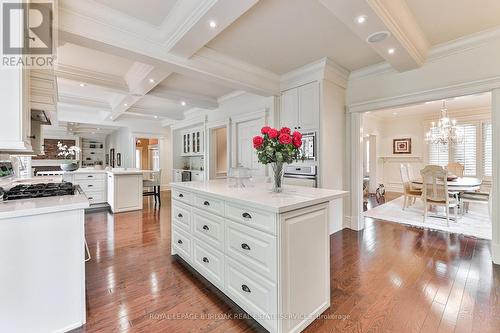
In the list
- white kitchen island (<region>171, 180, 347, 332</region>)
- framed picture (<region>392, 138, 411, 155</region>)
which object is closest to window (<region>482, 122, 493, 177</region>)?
framed picture (<region>392, 138, 411, 155</region>)

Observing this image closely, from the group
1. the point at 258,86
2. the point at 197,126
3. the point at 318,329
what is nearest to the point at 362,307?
the point at 318,329

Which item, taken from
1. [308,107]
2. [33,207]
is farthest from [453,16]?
[33,207]

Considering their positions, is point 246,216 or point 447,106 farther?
point 447,106

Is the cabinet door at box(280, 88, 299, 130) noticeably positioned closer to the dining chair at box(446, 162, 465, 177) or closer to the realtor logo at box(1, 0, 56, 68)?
the realtor logo at box(1, 0, 56, 68)

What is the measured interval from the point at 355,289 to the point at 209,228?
147 cm

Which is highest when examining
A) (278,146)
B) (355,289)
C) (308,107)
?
(308,107)

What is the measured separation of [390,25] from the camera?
Answer: 2.23 meters

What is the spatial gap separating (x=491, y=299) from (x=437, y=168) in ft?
8.34

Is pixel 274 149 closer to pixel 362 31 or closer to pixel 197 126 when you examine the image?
pixel 362 31

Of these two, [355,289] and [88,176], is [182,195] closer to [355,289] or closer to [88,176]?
[355,289]

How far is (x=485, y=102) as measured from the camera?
591 cm

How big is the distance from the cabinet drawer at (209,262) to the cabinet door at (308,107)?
8.14 ft

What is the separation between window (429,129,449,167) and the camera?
22.5 ft

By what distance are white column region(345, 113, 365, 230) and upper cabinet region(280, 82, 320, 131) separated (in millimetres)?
804
